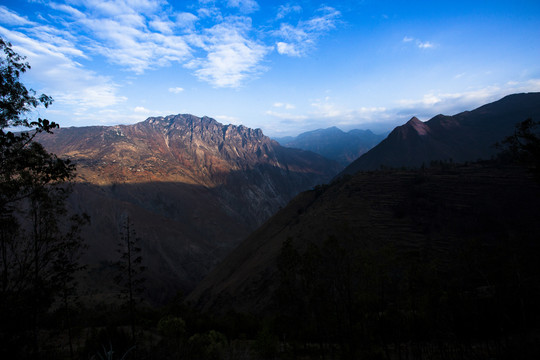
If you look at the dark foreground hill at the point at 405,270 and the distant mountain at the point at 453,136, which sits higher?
the distant mountain at the point at 453,136

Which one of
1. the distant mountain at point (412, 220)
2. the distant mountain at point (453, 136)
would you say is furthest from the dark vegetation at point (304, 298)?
the distant mountain at point (453, 136)

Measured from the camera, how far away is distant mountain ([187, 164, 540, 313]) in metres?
36.4

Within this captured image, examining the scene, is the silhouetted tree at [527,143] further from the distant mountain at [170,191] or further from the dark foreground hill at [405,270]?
the distant mountain at [170,191]

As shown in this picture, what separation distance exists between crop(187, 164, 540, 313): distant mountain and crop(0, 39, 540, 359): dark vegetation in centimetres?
80

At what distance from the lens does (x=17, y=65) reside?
977 centimetres

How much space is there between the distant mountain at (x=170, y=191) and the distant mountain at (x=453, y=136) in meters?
64.8

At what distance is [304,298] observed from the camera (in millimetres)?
31656

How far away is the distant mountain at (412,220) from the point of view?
3644 centimetres

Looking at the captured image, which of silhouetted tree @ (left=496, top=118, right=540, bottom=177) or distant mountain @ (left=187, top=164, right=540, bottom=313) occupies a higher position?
silhouetted tree @ (left=496, top=118, right=540, bottom=177)

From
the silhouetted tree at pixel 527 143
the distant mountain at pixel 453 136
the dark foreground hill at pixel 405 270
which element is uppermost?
the distant mountain at pixel 453 136

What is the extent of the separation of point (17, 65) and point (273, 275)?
36.7m

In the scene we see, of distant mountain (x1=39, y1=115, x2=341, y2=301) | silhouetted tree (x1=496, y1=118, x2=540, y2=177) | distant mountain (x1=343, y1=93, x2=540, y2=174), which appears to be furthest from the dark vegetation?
distant mountain (x1=343, y1=93, x2=540, y2=174)

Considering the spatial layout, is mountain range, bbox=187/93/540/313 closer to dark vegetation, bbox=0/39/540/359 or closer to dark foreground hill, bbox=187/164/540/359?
dark foreground hill, bbox=187/164/540/359

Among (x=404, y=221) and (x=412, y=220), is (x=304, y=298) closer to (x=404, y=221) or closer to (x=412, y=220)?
(x=404, y=221)
